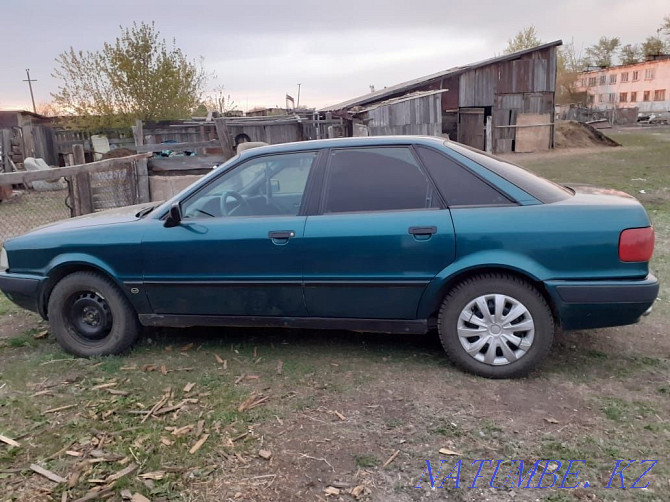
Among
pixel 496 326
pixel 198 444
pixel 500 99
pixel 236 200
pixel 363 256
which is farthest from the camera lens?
pixel 500 99

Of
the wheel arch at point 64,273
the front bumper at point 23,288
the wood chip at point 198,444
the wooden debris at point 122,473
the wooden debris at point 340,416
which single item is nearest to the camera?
the wooden debris at point 122,473

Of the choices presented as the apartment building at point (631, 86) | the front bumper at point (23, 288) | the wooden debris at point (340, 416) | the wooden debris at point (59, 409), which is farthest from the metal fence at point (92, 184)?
the apartment building at point (631, 86)

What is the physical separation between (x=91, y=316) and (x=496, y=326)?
10.2 ft

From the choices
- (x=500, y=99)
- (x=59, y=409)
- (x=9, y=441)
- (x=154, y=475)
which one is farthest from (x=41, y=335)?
(x=500, y=99)

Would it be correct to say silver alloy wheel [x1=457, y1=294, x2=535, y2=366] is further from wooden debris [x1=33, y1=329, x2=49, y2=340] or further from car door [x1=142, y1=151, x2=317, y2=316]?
wooden debris [x1=33, y1=329, x2=49, y2=340]

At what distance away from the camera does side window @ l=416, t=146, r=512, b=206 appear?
373 centimetres

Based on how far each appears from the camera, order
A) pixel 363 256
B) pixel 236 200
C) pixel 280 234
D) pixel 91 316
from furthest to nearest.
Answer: pixel 91 316 → pixel 236 200 → pixel 280 234 → pixel 363 256

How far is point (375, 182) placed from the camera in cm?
393

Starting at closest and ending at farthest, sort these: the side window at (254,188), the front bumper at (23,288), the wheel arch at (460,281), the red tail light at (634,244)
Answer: the red tail light at (634,244) → the wheel arch at (460,281) → the side window at (254,188) → the front bumper at (23,288)

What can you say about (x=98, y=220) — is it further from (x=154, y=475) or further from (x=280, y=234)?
(x=154, y=475)

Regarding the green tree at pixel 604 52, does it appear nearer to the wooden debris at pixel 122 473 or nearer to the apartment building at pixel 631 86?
the apartment building at pixel 631 86

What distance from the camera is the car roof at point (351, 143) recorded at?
3.98 metres

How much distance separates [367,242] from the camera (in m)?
3.77

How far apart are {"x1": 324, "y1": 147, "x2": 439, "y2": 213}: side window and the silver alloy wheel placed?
77cm
